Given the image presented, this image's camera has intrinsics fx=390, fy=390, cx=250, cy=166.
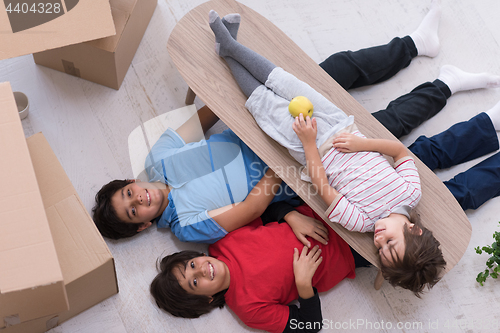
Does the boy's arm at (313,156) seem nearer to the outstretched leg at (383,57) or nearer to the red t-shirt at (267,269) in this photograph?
the red t-shirt at (267,269)

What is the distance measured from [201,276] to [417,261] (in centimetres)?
65

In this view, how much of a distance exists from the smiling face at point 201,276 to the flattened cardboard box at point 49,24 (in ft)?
2.63

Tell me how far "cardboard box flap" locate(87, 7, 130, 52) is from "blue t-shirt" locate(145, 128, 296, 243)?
0.37 meters

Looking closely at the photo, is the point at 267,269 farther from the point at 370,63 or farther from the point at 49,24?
the point at 49,24

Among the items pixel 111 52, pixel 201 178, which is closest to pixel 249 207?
pixel 201 178

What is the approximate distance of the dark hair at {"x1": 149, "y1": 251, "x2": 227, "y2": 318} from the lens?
126 cm

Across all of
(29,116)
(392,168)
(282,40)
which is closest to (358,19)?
(282,40)

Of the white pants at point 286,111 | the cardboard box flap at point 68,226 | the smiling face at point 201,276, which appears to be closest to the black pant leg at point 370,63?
the white pants at point 286,111

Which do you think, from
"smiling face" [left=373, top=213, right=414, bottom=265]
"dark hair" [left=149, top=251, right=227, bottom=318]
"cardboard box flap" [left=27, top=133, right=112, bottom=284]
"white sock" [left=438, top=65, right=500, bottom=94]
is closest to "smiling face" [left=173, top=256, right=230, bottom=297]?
"dark hair" [left=149, top=251, right=227, bottom=318]

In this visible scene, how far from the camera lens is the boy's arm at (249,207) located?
134 cm

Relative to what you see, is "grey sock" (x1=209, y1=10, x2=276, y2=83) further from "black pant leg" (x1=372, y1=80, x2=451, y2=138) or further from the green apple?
"black pant leg" (x1=372, y1=80, x2=451, y2=138)

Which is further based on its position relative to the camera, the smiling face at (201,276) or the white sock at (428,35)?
the white sock at (428,35)

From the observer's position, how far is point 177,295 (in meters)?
1.26

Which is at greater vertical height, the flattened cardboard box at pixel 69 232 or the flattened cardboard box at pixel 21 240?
the flattened cardboard box at pixel 21 240
